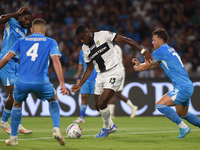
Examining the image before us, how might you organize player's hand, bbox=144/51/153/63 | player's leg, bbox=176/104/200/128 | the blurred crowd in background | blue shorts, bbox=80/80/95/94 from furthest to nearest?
the blurred crowd in background, blue shorts, bbox=80/80/95/94, player's leg, bbox=176/104/200/128, player's hand, bbox=144/51/153/63

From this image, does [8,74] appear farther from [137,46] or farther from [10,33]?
[137,46]

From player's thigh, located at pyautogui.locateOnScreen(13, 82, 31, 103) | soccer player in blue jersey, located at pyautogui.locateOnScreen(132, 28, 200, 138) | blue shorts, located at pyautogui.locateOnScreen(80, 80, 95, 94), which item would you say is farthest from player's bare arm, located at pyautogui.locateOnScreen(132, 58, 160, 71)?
blue shorts, located at pyautogui.locateOnScreen(80, 80, 95, 94)

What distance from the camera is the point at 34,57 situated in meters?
5.32

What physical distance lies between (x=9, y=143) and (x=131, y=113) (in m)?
7.12

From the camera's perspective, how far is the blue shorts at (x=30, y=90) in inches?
207

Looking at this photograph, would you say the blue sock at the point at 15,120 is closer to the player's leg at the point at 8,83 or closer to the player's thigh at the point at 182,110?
the player's leg at the point at 8,83

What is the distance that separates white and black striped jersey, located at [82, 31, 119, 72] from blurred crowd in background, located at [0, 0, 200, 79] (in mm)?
6889

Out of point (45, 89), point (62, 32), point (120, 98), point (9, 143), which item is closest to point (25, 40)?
point (45, 89)

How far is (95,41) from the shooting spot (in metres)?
6.79

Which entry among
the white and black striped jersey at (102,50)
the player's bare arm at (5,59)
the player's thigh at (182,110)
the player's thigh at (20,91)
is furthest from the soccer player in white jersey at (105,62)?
the player's bare arm at (5,59)

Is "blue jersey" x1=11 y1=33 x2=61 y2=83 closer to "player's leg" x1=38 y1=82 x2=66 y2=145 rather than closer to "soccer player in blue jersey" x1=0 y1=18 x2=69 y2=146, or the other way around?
"soccer player in blue jersey" x1=0 y1=18 x2=69 y2=146

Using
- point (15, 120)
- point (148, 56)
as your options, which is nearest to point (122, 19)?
point (148, 56)

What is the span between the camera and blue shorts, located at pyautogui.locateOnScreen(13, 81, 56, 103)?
5.27m

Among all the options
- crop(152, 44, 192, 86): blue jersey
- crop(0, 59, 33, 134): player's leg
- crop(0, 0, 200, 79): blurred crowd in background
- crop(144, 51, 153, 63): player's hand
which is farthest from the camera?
crop(0, 0, 200, 79): blurred crowd in background
